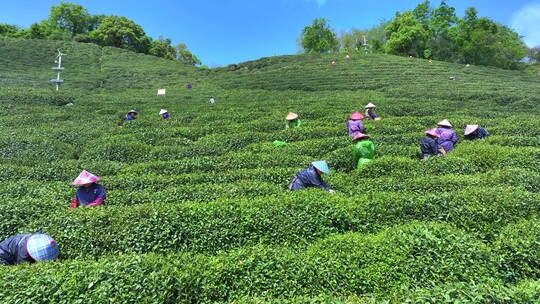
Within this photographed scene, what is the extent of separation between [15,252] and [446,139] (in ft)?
46.3

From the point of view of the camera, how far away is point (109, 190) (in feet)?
33.5

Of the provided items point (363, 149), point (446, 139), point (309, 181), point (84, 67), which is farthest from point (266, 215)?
point (84, 67)

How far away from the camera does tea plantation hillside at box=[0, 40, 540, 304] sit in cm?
529

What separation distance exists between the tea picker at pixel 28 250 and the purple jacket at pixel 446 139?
1314 cm

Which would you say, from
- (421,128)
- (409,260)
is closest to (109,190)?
(409,260)

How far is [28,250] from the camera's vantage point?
6066 mm

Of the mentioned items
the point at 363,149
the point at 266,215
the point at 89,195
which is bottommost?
the point at 89,195

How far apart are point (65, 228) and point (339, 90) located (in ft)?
103

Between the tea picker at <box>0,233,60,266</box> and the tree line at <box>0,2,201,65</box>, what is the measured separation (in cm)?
7018

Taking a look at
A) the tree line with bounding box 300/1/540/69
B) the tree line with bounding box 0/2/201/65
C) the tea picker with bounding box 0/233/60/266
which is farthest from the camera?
the tree line with bounding box 0/2/201/65

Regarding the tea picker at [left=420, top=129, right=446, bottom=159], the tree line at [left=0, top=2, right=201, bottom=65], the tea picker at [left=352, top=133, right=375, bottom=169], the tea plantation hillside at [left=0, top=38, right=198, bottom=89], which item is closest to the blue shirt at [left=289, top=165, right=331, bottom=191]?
the tea picker at [left=352, top=133, right=375, bottom=169]

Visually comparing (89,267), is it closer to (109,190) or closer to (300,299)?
(300,299)

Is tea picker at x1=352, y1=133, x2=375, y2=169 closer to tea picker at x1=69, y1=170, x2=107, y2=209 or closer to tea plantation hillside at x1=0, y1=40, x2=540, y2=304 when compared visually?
tea plantation hillside at x1=0, y1=40, x2=540, y2=304

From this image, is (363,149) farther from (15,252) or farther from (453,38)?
(453,38)
